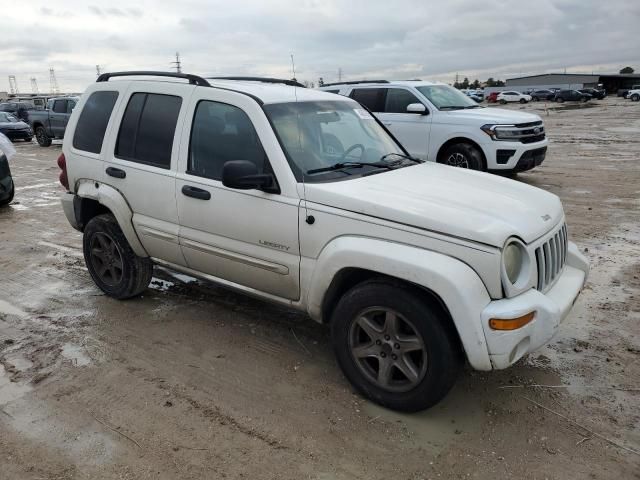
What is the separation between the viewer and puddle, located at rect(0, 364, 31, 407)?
3451 mm

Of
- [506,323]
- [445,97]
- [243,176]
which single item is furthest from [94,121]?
[445,97]

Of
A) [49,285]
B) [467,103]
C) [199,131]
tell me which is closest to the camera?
[199,131]

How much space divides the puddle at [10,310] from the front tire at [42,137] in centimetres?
1901

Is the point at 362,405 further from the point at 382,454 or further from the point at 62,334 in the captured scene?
the point at 62,334

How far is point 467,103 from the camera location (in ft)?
35.2

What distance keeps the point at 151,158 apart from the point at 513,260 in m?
2.86

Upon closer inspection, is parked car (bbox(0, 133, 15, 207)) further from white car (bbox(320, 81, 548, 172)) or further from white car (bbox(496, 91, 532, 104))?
white car (bbox(496, 91, 532, 104))

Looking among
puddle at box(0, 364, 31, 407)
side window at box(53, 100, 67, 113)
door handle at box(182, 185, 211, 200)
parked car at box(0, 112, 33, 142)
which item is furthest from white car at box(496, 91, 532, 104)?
puddle at box(0, 364, 31, 407)

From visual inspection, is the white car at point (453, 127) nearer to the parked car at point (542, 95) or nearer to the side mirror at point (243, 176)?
the side mirror at point (243, 176)

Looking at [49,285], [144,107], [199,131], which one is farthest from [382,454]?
[49,285]

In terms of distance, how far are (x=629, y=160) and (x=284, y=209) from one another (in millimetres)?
12827

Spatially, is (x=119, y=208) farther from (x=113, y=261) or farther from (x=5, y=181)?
(x=5, y=181)

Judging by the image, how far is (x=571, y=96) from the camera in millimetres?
60281

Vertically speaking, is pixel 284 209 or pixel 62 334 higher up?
pixel 284 209
